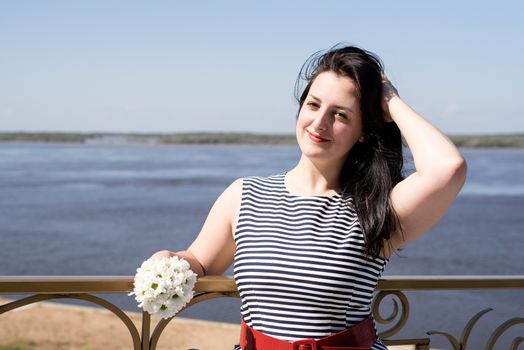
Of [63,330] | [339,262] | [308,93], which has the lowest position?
[63,330]

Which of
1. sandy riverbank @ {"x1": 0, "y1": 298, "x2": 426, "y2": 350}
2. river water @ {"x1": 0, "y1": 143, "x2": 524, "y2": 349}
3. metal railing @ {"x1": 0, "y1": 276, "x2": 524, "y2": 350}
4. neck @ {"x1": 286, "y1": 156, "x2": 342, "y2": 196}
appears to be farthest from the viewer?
river water @ {"x1": 0, "y1": 143, "x2": 524, "y2": 349}

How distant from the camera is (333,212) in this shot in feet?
8.25

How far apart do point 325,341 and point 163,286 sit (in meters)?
0.55

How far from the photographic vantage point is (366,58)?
2.56 meters

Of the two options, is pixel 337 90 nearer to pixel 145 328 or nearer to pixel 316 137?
pixel 316 137

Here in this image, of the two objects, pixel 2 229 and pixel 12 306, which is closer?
pixel 12 306

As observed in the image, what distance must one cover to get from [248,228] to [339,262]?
1.14 ft

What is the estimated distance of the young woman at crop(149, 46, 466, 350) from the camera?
2.38 metres

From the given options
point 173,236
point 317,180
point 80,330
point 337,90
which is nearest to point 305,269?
point 317,180

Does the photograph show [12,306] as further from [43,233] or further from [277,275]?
[43,233]

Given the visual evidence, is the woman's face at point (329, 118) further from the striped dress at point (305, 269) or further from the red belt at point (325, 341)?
the red belt at point (325, 341)

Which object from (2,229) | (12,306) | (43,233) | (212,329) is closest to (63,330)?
(212,329)

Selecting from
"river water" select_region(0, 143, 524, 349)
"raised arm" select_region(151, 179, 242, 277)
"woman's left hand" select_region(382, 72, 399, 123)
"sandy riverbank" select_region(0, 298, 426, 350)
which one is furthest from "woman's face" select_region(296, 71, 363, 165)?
"river water" select_region(0, 143, 524, 349)

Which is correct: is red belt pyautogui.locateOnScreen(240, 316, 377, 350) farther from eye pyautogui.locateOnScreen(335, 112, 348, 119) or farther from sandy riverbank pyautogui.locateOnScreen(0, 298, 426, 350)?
sandy riverbank pyautogui.locateOnScreen(0, 298, 426, 350)
